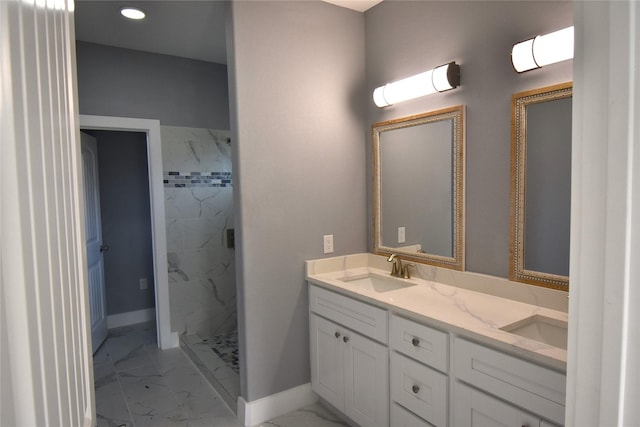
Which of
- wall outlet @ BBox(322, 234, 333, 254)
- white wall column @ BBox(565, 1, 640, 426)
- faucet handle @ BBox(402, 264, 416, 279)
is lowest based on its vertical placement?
faucet handle @ BBox(402, 264, 416, 279)

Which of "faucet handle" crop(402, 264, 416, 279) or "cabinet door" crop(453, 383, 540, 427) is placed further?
"faucet handle" crop(402, 264, 416, 279)

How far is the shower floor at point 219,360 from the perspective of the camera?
2703mm

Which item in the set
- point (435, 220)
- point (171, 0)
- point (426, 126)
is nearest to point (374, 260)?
point (435, 220)

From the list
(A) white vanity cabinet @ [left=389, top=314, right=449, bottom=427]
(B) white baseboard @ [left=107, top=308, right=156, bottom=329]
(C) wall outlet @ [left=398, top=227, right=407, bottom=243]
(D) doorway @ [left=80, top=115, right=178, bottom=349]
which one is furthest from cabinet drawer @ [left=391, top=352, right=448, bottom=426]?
(B) white baseboard @ [left=107, top=308, right=156, bottom=329]

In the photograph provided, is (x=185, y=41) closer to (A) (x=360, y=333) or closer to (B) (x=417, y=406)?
(A) (x=360, y=333)

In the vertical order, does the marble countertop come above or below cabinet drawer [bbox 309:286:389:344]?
above

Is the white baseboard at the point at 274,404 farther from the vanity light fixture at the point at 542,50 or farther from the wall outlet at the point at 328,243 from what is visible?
the vanity light fixture at the point at 542,50

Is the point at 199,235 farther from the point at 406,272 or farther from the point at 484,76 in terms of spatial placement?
the point at 484,76

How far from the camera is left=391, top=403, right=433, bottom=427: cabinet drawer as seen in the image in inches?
69.3

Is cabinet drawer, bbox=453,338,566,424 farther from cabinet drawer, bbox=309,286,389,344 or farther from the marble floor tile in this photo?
the marble floor tile

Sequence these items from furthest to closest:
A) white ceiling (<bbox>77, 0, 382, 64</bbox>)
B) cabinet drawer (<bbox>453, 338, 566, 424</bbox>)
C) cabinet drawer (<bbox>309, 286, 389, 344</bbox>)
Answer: white ceiling (<bbox>77, 0, 382, 64</bbox>) < cabinet drawer (<bbox>309, 286, 389, 344</bbox>) < cabinet drawer (<bbox>453, 338, 566, 424</bbox>)

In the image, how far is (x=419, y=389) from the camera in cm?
175

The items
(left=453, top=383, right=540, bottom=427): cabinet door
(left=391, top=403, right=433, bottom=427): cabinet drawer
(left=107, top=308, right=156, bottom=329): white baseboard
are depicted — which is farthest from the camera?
(left=107, top=308, right=156, bottom=329): white baseboard

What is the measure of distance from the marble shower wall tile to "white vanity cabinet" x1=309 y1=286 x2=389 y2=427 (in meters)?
1.54
